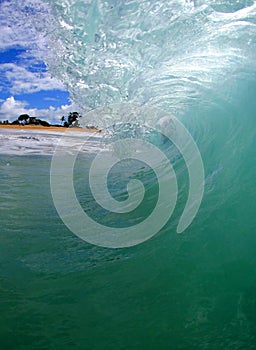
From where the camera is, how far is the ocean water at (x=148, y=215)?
210 centimetres

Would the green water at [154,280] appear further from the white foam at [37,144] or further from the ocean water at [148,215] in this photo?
the white foam at [37,144]

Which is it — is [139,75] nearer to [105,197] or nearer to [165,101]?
[165,101]

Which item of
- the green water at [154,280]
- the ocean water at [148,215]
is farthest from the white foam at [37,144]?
the green water at [154,280]

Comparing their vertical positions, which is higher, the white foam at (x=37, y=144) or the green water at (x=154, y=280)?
the white foam at (x=37, y=144)

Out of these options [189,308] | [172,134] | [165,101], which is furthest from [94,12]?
[189,308]

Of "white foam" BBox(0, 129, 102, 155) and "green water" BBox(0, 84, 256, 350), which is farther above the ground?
"white foam" BBox(0, 129, 102, 155)

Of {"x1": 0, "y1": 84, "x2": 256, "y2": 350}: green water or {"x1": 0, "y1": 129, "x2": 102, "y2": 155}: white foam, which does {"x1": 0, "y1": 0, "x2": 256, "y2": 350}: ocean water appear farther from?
{"x1": 0, "y1": 129, "x2": 102, "y2": 155}: white foam

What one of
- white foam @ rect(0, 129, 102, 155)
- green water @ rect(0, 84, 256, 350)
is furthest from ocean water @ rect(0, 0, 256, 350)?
white foam @ rect(0, 129, 102, 155)

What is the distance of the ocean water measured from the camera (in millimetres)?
2104

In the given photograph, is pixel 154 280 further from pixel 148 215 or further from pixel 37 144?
pixel 37 144

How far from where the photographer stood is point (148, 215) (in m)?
3.61

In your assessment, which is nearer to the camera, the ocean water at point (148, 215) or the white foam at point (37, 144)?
the ocean water at point (148, 215)

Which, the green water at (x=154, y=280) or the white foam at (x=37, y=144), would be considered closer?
the green water at (x=154, y=280)

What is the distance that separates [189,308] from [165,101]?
3.94 m
